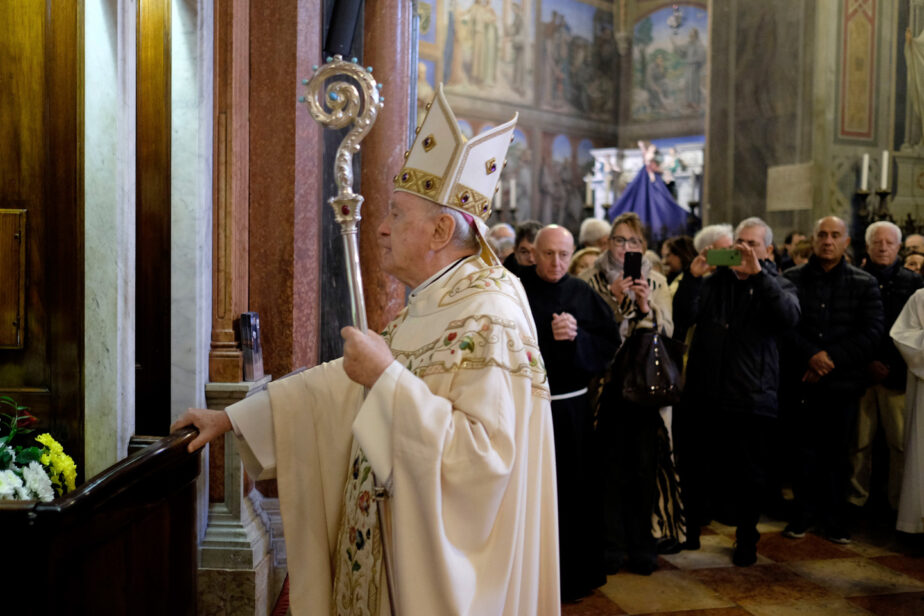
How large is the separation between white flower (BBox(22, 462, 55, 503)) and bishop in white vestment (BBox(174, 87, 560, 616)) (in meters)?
0.60

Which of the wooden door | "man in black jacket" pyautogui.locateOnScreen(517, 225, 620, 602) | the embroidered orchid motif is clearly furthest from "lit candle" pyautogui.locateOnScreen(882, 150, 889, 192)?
the embroidered orchid motif

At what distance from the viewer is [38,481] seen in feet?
8.70

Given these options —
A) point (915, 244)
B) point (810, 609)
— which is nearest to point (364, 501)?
point (810, 609)

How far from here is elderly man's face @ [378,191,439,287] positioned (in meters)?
2.41

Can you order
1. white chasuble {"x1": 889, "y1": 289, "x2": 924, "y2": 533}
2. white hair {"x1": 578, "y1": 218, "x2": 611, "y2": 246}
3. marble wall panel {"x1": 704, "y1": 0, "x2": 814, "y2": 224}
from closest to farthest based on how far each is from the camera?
white chasuble {"x1": 889, "y1": 289, "x2": 924, "y2": 533}, white hair {"x1": 578, "y1": 218, "x2": 611, "y2": 246}, marble wall panel {"x1": 704, "y1": 0, "x2": 814, "y2": 224}

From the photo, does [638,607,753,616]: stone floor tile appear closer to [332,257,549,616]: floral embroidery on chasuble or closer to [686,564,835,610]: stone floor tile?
[686,564,835,610]: stone floor tile

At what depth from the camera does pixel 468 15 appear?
779 inches

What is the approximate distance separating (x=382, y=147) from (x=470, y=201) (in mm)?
3243

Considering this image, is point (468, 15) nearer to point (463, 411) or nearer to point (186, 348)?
point (186, 348)

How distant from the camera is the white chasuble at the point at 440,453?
204cm

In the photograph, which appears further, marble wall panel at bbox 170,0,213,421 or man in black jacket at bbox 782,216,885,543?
man in black jacket at bbox 782,216,885,543

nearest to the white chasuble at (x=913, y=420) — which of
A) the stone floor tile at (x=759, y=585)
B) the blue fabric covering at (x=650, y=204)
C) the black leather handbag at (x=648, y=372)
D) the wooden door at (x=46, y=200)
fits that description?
the stone floor tile at (x=759, y=585)

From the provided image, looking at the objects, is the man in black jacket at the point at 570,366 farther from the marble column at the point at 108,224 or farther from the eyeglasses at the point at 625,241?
the marble column at the point at 108,224

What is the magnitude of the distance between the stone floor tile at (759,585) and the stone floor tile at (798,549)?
23 centimetres
